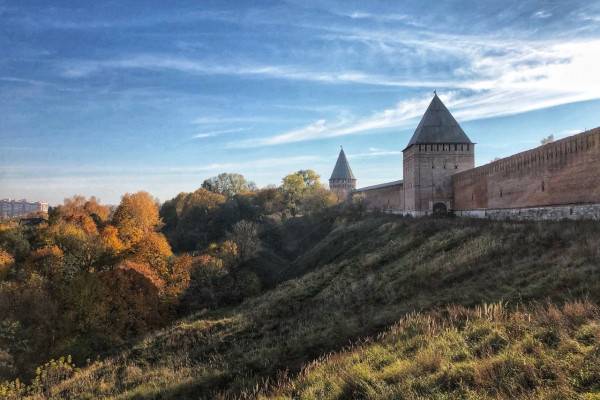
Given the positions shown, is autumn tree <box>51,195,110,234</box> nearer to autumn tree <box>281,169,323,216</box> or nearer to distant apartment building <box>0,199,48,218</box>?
autumn tree <box>281,169,323,216</box>

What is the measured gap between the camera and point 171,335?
A: 14.5 metres

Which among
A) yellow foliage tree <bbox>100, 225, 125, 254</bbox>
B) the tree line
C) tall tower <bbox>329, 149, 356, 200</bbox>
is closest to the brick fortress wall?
the tree line

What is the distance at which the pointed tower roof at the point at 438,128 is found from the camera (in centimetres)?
2633

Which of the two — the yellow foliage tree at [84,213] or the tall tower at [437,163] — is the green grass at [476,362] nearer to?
the tall tower at [437,163]

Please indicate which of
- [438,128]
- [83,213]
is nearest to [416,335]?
[438,128]

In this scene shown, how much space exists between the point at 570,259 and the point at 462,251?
4614 mm

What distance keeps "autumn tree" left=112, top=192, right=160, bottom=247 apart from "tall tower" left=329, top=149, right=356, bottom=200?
30037 millimetres

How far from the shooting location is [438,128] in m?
26.7

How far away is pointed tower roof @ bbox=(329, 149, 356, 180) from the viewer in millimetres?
65000

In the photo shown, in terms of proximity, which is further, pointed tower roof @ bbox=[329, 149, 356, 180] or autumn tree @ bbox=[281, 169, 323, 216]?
pointed tower roof @ bbox=[329, 149, 356, 180]

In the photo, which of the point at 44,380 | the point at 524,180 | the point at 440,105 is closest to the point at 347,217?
the point at 440,105

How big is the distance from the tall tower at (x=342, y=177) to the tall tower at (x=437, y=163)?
121 ft

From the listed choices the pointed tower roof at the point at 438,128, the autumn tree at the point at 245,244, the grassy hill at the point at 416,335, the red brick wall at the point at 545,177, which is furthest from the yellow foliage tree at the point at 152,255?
the red brick wall at the point at 545,177

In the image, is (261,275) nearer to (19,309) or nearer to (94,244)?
(94,244)
